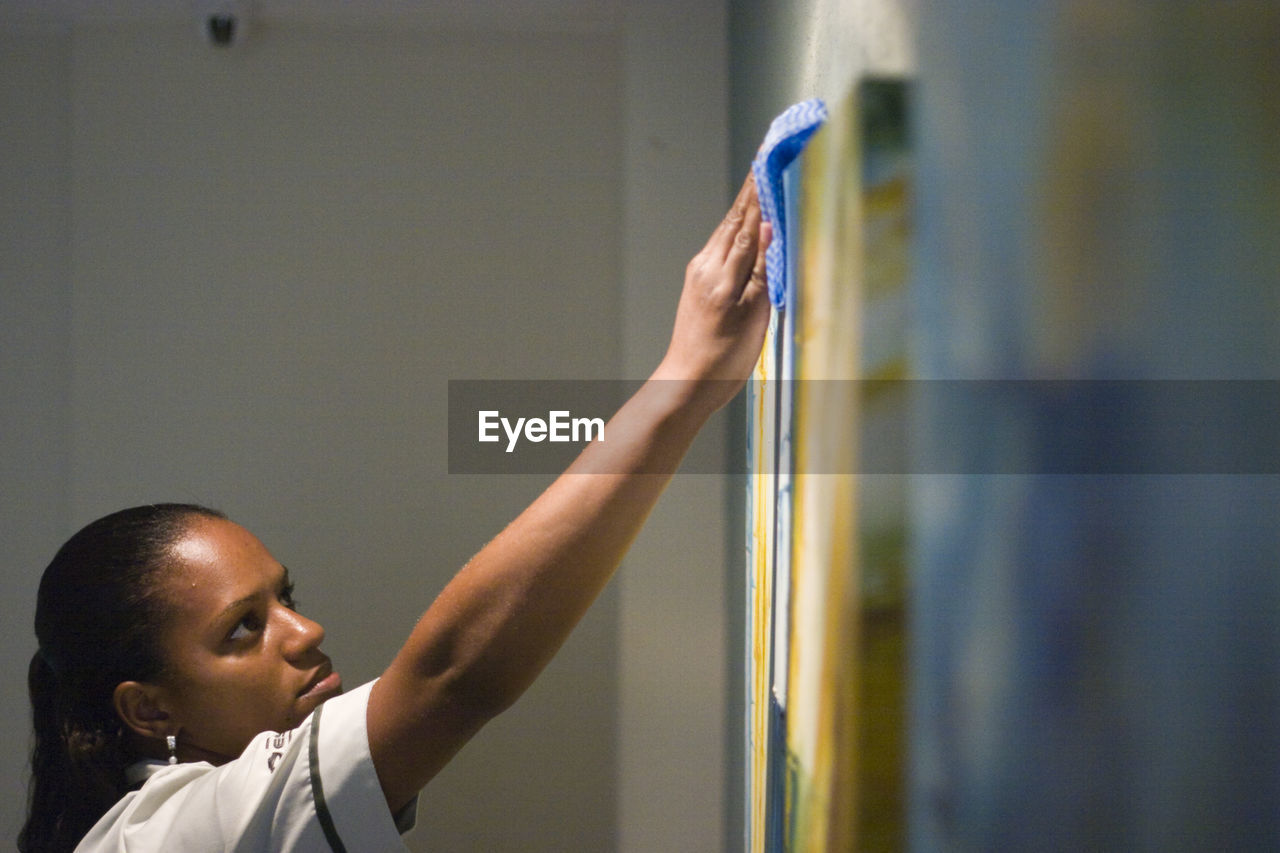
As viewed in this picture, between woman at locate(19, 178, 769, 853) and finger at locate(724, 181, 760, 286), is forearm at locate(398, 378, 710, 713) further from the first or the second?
finger at locate(724, 181, 760, 286)

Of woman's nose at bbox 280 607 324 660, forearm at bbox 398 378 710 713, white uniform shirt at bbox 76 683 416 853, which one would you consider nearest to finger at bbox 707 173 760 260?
forearm at bbox 398 378 710 713

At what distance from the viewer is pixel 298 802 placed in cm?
87

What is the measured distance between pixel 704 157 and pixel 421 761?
143cm

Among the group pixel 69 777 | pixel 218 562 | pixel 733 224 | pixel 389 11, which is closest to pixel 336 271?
pixel 389 11

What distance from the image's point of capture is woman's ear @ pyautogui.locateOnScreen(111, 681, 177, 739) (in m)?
1.07

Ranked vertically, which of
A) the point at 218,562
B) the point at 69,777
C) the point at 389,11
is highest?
the point at 389,11

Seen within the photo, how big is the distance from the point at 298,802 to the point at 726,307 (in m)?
0.58

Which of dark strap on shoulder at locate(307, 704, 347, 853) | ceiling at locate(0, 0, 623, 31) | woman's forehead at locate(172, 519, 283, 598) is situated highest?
ceiling at locate(0, 0, 623, 31)

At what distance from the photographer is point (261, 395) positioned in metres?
2.10

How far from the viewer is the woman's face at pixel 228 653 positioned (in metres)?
1.07

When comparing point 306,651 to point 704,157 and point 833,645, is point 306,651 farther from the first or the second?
point 704,157

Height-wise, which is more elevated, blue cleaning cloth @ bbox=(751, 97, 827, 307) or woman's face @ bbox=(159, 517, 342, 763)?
blue cleaning cloth @ bbox=(751, 97, 827, 307)

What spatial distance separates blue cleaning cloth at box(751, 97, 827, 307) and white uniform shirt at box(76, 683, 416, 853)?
0.51 metres

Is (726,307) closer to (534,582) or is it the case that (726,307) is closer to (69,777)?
(534,582)
